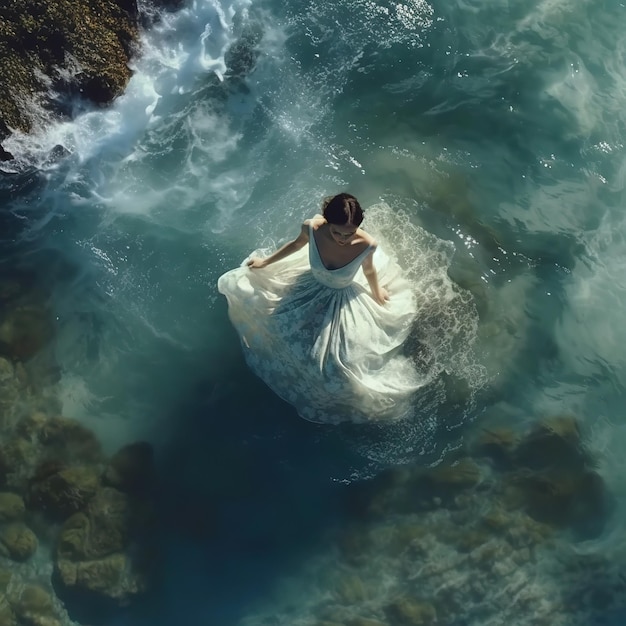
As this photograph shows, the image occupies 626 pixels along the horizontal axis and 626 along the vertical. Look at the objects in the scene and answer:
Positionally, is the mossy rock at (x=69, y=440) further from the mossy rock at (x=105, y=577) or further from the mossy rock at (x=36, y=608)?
the mossy rock at (x=36, y=608)

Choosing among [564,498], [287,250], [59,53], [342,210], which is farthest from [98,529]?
[59,53]

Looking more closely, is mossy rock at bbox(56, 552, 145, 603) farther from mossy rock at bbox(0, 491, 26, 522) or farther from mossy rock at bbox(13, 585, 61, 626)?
mossy rock at bbox(0, 491, 26, 522)

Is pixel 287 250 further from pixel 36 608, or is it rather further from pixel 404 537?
pixel 36 608

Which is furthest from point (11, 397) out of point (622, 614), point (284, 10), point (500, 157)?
point (622, 614)

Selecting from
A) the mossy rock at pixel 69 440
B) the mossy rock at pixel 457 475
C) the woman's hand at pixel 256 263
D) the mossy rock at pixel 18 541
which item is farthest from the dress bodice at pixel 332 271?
the mossy rock at pixel 18 541

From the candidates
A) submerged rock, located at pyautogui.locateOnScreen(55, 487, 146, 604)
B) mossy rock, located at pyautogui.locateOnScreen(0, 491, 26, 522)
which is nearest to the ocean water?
submerged rock, located at pyautogui.locateOnScreen(55, 487, 146, 604)
